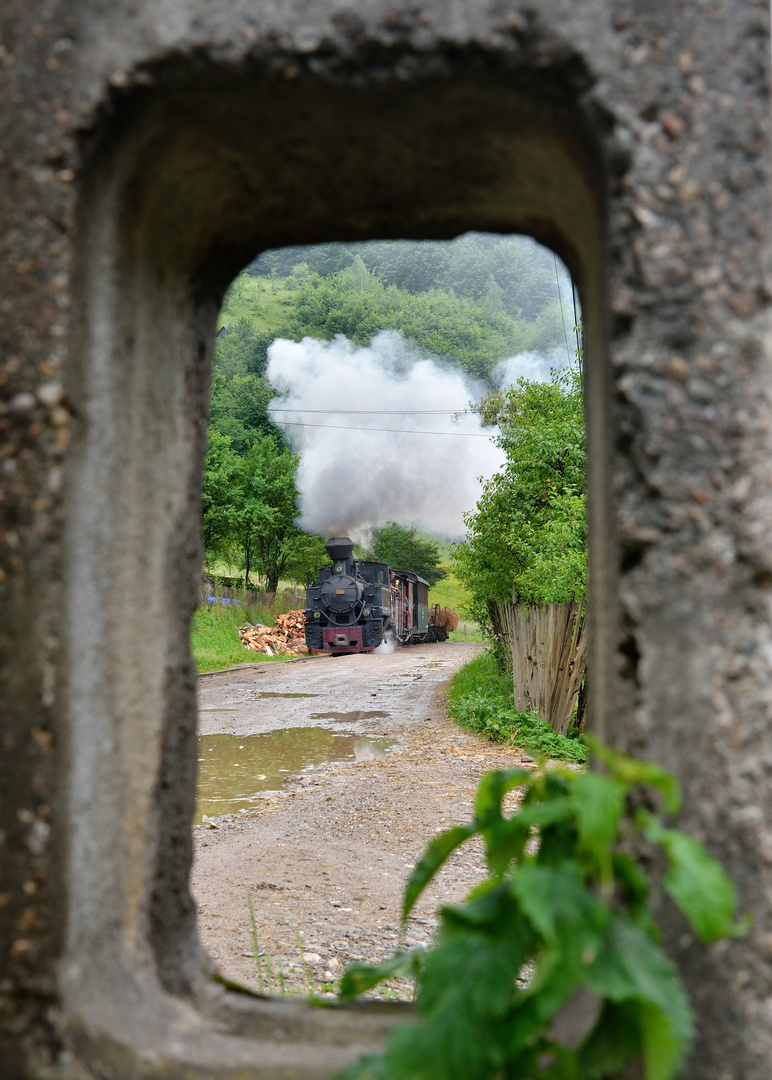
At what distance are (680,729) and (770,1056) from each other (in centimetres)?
52

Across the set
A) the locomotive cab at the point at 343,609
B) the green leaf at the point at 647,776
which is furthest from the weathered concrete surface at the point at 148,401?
the locomotive cab at the point at 343,609

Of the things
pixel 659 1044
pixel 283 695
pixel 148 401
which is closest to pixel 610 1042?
pixel 659 1044

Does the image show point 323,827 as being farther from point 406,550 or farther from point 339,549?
point 406,550

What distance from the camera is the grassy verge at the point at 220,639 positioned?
1892cm

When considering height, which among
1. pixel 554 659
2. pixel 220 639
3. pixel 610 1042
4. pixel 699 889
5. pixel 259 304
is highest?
pixel 259 304

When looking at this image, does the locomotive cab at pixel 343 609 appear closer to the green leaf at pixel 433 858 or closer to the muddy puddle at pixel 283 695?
the muddy puddle at pixel 283 695

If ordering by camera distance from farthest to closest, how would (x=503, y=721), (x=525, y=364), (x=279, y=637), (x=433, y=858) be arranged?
(x=525, y=364) → (x=279, y=637) → (x=503, y=721) → (x=433, y=858)

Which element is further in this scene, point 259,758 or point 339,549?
point 339,549

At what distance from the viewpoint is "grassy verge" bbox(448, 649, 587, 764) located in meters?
8.16

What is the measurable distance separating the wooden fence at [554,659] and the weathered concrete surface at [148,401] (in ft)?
24.7

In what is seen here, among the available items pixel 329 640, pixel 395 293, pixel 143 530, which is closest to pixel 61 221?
pixel 143 530

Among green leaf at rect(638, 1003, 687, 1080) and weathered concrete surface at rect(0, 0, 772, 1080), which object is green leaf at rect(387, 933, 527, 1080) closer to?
green leaf at rect(638, 1003, 687, 1080)

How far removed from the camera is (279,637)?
26641 millimetres

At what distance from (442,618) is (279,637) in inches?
596
